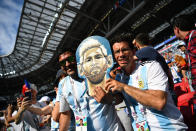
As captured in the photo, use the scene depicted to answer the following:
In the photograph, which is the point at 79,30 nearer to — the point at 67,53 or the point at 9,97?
the point at 67,53

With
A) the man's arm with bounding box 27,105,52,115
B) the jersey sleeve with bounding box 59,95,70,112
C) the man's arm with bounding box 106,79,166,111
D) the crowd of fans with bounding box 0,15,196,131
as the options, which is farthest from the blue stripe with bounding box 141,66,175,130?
the man's arm with bounding box 27,105,52,115

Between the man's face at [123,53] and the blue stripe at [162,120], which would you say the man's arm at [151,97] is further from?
the man's face at [123,53]

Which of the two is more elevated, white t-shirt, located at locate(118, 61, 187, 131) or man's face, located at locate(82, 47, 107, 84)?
man's face, located at locate(82, 47, 107, 84)

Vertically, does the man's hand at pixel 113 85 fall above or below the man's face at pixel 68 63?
below

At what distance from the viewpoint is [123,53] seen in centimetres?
136

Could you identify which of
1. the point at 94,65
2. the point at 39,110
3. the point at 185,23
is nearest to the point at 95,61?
the point at 94,65

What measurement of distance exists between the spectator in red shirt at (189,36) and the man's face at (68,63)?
1.30 metres

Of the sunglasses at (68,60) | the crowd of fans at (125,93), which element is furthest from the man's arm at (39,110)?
the sunglasses at (68,60)

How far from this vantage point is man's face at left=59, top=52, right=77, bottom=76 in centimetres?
158

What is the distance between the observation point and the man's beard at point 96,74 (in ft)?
4.21

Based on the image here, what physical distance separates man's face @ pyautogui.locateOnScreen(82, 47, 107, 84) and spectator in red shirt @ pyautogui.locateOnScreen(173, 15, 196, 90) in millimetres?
1037

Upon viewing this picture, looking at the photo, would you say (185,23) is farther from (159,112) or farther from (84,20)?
(84,20)

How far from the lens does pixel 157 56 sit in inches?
71.2

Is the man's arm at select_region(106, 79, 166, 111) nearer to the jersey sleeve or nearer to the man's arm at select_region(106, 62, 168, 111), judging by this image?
the man's arm at select_region(106, 62, 168, 111)
